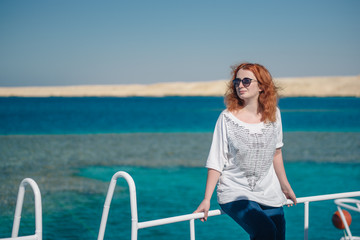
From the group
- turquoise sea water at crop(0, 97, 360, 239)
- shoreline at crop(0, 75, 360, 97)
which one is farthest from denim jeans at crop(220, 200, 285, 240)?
shoreline at crop(0, 75, 360, 97)

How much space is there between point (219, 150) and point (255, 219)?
0.43m

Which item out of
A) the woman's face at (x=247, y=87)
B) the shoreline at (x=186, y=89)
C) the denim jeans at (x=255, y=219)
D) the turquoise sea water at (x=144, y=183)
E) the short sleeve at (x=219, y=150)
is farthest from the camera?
the shoreline at (x=186, y=89)

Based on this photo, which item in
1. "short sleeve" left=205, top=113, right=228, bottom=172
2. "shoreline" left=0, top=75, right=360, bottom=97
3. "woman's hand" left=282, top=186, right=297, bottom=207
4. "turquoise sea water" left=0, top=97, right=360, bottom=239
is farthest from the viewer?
"shoreline" left=0, top=75, right=360, bottom=97

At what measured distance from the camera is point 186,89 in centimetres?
15288

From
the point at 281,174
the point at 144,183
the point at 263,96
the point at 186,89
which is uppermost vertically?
the point at 186,89

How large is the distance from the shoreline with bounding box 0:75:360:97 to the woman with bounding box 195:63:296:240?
119 meters

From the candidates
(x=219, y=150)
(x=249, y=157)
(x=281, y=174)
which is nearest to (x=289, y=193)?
(x=281, y=174)

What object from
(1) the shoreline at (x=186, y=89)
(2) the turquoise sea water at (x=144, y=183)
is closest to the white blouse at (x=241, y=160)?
(2) the turquoise sea water at (x=144, y=183)

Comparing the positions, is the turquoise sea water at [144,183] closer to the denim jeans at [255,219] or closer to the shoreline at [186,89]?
the denim jeans at [255,219]

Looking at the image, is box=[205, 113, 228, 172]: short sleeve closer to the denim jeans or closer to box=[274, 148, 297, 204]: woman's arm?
the denim jeans

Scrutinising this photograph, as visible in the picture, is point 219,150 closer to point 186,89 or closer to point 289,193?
point 289,193

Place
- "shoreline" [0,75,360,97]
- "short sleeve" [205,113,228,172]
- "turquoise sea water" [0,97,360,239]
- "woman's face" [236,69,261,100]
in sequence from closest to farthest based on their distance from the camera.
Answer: "short sleeve" [205,113,228,172]
"woman's face" [236,69,261,100]
"turquoise sea water" [0,97,360,239]
"shoreline" [0,75,360,97]

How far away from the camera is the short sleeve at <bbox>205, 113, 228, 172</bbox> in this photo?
7.55 feet

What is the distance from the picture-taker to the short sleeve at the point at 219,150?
2301 millimetres
